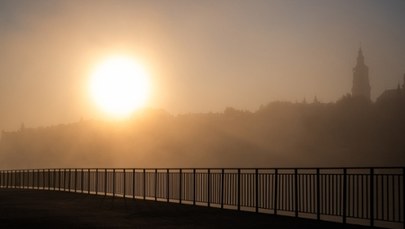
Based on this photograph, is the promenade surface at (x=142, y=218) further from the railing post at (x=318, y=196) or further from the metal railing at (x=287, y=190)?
the metal railing at (x=287, y=190)

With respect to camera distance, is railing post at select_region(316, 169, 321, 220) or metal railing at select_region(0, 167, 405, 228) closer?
metal railing at select_region(0, 167, 405, 228)

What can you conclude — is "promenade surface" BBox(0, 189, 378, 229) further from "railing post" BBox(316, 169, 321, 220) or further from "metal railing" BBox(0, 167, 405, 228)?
"metal railing" BBox(0, 167, 405, 228)

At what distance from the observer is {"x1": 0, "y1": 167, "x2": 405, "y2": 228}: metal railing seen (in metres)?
16.9

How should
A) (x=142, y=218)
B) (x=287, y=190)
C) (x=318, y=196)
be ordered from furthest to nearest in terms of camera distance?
(x=287, y=190) → (x=142, y=218) → (x=318, y=196)

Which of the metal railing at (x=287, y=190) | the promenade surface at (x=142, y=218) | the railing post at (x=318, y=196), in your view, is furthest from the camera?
the railing post at (x=318, y=196)

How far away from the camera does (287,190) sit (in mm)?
20625

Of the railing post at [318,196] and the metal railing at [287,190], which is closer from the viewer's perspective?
the metal railing at [287,190]

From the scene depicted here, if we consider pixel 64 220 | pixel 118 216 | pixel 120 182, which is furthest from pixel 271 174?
pixel 120 182

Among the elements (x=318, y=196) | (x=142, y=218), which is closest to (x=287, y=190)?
(x=318, y=196)

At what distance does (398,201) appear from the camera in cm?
1605

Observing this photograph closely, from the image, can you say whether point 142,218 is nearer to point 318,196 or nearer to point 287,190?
point 287,190

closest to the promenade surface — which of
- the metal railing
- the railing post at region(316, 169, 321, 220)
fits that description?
the railing post at region(316, 169, 321, 220)

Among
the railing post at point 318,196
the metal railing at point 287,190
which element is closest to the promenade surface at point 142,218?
the railing post at point 318,196

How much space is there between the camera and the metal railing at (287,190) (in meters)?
16.9
